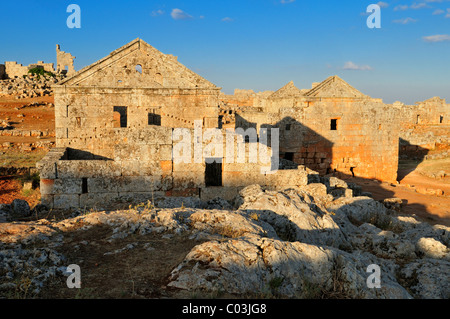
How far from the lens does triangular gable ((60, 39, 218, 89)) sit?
14250 millimetres

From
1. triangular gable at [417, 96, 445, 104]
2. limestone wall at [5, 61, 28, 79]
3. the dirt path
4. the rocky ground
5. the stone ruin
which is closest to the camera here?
the rocky ground

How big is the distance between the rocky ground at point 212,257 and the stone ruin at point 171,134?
279cm

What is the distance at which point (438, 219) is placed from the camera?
1195cm

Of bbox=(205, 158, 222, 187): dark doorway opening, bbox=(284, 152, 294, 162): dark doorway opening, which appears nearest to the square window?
bbox=(284, 152, 294, 162): dark doorway opening

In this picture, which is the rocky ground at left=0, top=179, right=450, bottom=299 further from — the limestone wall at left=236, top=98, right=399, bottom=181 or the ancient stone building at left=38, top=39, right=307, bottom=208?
the limestone wall at left=236, top=98, right=399, bottom=181

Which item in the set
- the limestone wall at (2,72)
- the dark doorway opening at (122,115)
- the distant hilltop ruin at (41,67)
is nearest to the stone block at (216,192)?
the dark doorway opening at (122,115)

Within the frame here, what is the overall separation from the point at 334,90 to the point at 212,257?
16.3 meters

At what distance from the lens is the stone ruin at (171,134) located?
875cm

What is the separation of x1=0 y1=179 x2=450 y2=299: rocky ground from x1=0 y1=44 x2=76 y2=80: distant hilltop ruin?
47.3 meters

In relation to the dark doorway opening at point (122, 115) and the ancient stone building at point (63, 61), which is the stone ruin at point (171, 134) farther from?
the ancient stone building at point (63, 61)

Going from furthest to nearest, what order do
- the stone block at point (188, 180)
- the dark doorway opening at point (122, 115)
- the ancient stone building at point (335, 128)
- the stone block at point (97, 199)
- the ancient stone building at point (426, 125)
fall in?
the ancient stone building at point (426, 125) → the ancient stone building at point (335, 128) → the dark doorway opening at point (122, 115) → the stone block at point (188, 180) → the stone block at point (97, 199)
